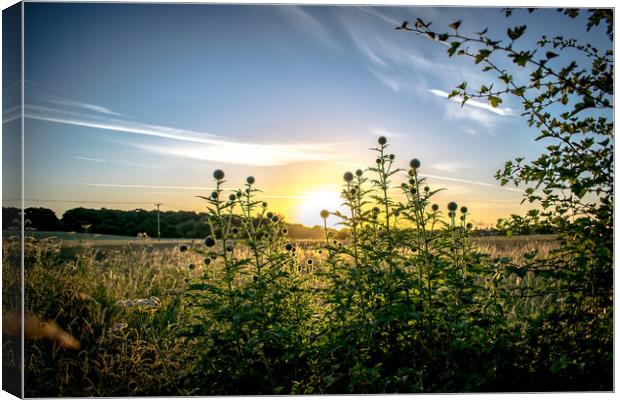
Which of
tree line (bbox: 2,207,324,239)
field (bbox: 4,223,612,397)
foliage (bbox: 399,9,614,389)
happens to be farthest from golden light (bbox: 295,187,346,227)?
foliage (bbox: 399,9,614,389)

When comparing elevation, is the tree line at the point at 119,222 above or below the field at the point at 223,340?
above

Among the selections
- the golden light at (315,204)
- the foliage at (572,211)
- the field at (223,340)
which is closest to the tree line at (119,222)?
the golden light at (315,204)

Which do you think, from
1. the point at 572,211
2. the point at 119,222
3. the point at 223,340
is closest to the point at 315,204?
the point at 223,340

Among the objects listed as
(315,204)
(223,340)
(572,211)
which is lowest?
(223,340)

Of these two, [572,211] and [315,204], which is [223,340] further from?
[572,211]

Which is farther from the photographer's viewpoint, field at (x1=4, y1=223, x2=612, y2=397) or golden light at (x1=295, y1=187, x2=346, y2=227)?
golden light at (x1=295, y1=187, x2=346, y2=227)

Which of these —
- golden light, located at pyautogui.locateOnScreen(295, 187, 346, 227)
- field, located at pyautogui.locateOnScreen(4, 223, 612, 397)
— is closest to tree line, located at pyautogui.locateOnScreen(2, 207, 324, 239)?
golden light, located at pyautogui.locateOnScreen(295, 187, 346, 227)

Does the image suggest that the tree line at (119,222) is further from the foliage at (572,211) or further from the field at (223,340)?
the foliage at (572,211)

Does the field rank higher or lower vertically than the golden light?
lower

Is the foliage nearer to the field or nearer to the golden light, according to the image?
the field

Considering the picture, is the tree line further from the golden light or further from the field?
the field

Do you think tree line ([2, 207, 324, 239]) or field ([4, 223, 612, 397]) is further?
tree line ([2, 207, 324, 239])

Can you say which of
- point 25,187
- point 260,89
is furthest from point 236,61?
point 25,187

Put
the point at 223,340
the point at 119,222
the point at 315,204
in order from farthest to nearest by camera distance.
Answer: the point at 119,222
the point at 315,204
the point at 223,340
